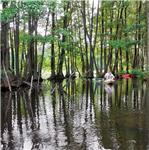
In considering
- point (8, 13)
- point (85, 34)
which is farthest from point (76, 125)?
point (85, 34)

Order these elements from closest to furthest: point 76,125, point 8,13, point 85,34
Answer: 1. point 76,125
2. point 8,13
3. point 85,34

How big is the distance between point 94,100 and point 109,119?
16.9 feet

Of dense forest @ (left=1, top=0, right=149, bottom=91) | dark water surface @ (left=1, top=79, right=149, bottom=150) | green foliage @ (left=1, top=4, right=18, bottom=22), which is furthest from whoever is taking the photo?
dense forest @ (left=1, top=0, right=149, bottom=91)

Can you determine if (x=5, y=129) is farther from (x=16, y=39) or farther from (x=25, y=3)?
(x=16, y=39)

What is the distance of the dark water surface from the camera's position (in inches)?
329

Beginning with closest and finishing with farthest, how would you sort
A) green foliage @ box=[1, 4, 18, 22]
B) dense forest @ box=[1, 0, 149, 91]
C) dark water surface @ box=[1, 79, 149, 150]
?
dark water surface @ box=[1, 79, 149, 150] < green foliage @ box=[1, 4, 18, 22] < dense forest @ box=[1, 0, 149, 91]

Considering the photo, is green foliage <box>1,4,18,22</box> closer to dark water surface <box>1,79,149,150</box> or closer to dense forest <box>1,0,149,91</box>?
A: dark water surface <box>1,79,149,150</box>

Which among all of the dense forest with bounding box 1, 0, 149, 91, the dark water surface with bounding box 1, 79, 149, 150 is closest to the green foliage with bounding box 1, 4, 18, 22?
the dark water surface with bounding box 1, 79, 149, 150

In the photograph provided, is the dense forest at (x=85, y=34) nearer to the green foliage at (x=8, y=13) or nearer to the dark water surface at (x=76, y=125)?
the green foliage at (x=8, y=13)

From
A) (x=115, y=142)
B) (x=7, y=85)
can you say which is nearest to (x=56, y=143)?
(x=115, y=142)

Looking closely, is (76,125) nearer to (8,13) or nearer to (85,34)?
(8,13)

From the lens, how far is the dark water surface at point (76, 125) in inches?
329

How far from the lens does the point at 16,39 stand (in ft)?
84.3

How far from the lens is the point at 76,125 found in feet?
34.9
